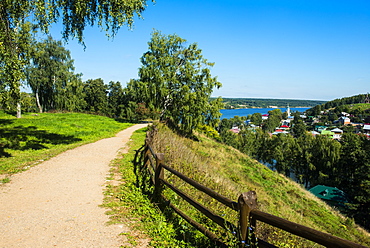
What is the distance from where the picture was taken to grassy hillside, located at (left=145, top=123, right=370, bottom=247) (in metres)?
6.09

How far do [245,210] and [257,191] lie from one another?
1172 cm

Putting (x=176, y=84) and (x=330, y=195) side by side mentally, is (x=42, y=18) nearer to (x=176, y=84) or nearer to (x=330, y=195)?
(x=176, y=84)

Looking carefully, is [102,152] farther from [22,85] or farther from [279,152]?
[279,152]

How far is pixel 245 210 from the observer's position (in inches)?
135

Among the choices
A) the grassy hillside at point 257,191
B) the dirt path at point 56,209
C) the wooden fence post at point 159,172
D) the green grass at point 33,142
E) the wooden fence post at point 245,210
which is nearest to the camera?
the wooden fence post at point 245,210

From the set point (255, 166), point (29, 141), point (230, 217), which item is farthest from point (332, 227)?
point (29, 141)

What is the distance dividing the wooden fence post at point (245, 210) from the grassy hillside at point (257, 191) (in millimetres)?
878

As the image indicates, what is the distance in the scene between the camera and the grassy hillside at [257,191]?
6090 millimetres

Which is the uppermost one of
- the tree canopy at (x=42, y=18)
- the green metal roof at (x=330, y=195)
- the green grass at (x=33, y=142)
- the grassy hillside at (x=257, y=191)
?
the tree canopy at (x=42, y=18)

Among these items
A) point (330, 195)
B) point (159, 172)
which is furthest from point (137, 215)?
point (330, 195)

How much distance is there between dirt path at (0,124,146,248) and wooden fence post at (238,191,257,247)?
228 centimetres

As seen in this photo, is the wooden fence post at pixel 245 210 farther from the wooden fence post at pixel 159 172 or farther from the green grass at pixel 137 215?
the wooden fence post at pixel 159 172

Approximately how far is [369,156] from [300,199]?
4030 cm

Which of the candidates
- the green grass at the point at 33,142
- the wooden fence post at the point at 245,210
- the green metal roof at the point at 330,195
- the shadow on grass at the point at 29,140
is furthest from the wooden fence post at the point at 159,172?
the green metal roof at the point at 330,195
